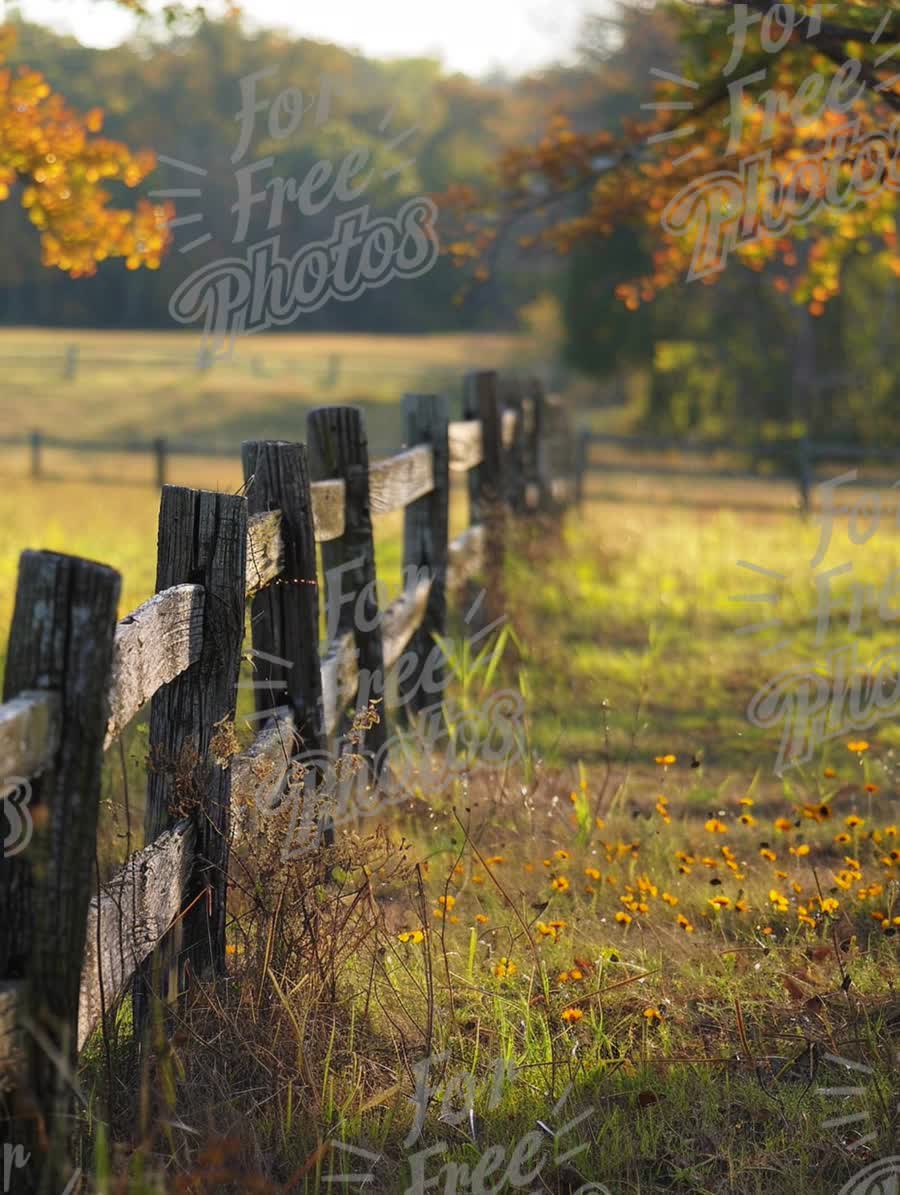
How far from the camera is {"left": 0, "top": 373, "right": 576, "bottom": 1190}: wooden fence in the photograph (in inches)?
90.4

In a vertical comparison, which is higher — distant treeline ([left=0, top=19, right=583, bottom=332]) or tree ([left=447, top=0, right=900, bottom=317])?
distant treeline ([left=0, top=19, right=583, bottom=332])

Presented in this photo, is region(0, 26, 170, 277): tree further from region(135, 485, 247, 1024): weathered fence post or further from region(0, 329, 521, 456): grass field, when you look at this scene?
region(0, 329, 521, 456): grass field

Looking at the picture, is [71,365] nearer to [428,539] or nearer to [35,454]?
[35,454]

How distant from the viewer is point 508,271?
51.4 meters

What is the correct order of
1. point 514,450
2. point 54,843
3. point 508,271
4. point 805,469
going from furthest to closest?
point 508,271, point 805,469, point 514,450, point 54,843

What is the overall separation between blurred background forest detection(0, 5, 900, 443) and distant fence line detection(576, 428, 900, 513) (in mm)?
985

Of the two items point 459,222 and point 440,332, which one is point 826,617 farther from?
point 440,332

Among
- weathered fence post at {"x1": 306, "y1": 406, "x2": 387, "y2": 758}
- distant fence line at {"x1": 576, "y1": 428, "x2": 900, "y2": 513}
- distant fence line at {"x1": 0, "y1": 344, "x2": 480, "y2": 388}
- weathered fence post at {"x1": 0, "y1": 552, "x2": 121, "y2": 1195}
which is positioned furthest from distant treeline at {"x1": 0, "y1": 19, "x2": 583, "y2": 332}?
weathered fence post at {"x1": 0, "y1": 552, "x2": 121, "y2": 1195}

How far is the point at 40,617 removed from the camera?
228cm

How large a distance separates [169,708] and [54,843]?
98 cm

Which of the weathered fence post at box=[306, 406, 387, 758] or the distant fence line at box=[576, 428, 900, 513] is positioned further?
the distant fence line at box=[576, 428, 900, 513]

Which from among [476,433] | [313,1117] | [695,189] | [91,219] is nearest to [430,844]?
[313,1117]

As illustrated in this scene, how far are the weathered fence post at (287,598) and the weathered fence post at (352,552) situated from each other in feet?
2.66

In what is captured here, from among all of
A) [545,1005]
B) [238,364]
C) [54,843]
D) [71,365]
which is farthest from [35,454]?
[54,843]
